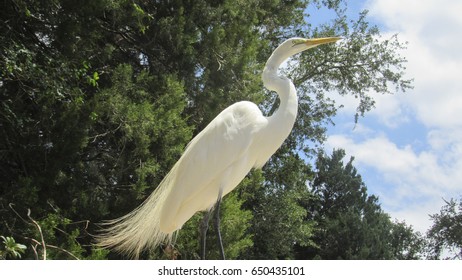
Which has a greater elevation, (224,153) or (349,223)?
(349,223)

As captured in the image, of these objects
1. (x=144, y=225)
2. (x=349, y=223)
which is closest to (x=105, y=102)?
(x=144, y=225)

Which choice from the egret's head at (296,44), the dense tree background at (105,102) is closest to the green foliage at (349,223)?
the dense tree background at (105,102)

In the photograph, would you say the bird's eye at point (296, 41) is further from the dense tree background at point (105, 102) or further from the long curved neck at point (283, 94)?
the dense tree background at point (105, 102)

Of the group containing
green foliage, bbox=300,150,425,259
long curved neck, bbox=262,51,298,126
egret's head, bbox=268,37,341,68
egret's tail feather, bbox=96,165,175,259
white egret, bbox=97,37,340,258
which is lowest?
egret's tail feather, bbox=96,165,175,259

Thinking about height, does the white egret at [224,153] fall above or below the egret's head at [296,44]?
below

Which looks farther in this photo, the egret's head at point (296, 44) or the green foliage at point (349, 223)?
the green foliage at point (349, 223)

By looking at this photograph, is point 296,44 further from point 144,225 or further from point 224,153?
point 144,225

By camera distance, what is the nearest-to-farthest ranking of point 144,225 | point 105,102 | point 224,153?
point 224,153, point 144,225, point 105,102

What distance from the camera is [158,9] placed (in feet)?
21.6

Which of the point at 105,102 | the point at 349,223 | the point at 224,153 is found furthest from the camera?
the point at 349,223

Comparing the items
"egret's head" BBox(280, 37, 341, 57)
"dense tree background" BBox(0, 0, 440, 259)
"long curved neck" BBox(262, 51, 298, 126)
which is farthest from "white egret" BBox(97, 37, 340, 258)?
"dense tree background" BBox(0, 0, 440, 259)

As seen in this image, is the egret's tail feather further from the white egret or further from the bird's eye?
the bird's eye

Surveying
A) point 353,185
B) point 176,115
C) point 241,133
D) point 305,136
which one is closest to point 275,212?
point 305,136

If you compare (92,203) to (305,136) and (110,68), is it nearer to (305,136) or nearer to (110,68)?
(110,68)
